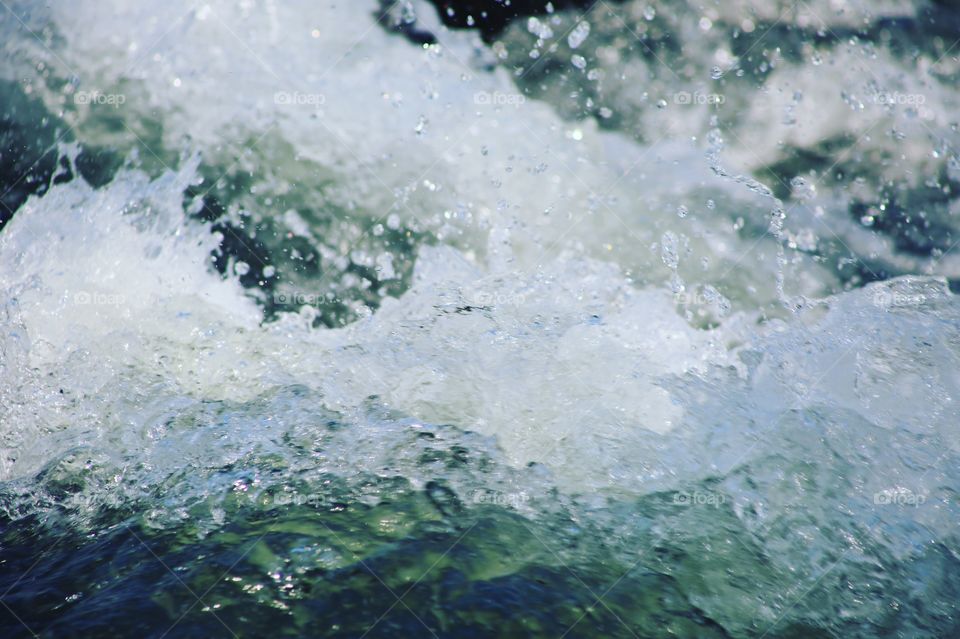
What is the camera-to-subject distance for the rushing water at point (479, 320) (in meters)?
2.40

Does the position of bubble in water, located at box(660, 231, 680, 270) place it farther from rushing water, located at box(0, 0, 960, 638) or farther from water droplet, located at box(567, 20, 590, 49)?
water droplet, located at box(567, 20, 590, 49)

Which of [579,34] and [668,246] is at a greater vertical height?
[579,34]

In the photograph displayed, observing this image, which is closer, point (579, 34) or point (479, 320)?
point (479, 320)

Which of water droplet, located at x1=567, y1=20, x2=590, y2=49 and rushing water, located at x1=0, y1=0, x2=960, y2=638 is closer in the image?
rushing water, located at x1=0, y1=0, x2=960, y2=638

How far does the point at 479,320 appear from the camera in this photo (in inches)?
145

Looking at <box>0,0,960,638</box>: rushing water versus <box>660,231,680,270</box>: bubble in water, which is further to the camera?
<box>660,231,680,270</box>: bubble in water

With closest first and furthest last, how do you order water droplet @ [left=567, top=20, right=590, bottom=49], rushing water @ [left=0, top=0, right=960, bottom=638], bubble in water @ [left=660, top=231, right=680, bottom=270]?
rushing water @ [left=0, top=0, right=960, bottom=638], bubble in water @ [left=660, top=231, right=680, bottom=270], water droplet @ [left=567, top=20, right=590, bottom=49]

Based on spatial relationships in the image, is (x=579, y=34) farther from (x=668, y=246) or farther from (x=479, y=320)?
(x=479, y=320)

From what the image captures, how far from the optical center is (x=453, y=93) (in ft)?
15.9

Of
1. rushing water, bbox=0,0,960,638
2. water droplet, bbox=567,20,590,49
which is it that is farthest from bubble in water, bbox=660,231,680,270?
water droplet, bbox=567,20,590,49

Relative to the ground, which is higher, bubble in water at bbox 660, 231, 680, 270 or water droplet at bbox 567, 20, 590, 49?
water droplet at bbox 567, 20, 590, 49

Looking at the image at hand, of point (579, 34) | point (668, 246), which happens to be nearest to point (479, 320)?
point (668, 246)

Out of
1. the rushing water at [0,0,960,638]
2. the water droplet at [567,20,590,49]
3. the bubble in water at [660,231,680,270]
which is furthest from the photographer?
the water droplet at [567,20,590,49]

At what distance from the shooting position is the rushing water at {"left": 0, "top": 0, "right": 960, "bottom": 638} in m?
2.40
